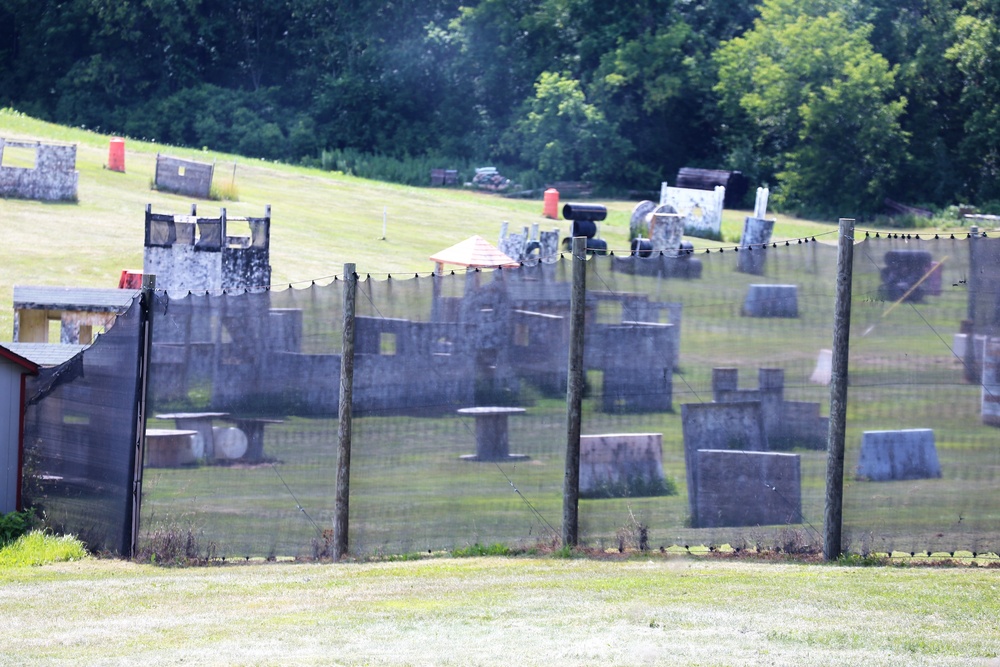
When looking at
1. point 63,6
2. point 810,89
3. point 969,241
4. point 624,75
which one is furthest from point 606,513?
point 63,6

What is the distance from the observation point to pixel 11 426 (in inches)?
423

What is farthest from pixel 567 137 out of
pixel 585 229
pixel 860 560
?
pixel 860 560

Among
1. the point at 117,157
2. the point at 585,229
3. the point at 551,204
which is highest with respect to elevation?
the point at 117,157

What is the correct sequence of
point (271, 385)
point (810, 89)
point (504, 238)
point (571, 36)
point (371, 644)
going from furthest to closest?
point (571, 36), point (810, 89), point (504, 238), point (271, 385), point (371, 644)

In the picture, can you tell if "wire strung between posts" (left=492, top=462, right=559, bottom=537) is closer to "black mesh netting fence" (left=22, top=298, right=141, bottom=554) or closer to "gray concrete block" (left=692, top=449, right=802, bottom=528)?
"gray concrete block" (left=692, top=449, right=802, bottom=528)

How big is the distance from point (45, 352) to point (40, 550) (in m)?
2.10

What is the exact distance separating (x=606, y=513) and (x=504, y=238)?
19688mm

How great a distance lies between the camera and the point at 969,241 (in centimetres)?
923

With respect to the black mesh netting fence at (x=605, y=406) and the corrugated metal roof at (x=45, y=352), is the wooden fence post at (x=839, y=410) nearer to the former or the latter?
the black mesh netting fence at (x=605, y=406)

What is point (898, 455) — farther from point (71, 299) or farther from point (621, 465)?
point (71, 299)

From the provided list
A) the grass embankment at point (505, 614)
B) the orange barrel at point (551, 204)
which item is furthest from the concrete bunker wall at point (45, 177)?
the grass embankment at point (505, 614)

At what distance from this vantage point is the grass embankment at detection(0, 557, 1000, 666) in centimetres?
690

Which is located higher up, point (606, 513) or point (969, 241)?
point (969, 241)

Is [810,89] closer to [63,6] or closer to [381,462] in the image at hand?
[63,6]
